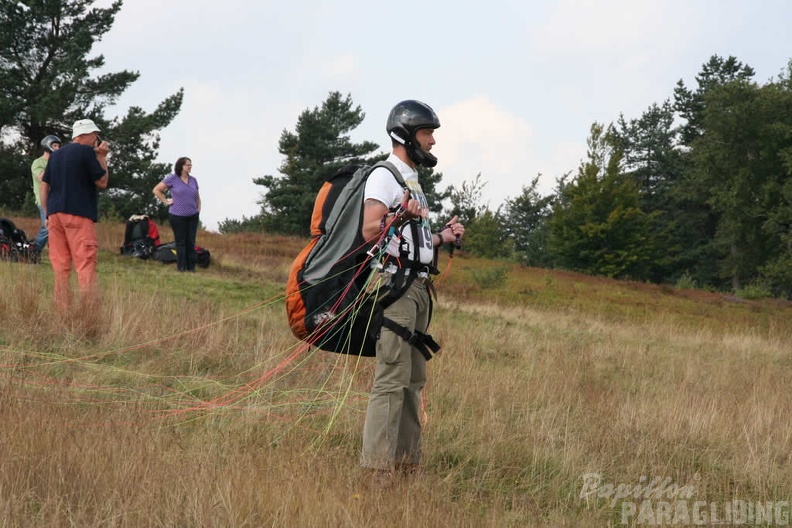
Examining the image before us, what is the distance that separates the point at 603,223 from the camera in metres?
51.0

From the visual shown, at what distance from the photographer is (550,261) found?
196 ft

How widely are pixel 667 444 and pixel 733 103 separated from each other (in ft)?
159

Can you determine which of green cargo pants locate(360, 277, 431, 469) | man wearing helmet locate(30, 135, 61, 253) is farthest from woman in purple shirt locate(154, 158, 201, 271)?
green cargo pants locate(360, 277, 431, 469)

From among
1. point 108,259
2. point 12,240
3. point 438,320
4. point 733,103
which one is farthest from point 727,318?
point 733,103

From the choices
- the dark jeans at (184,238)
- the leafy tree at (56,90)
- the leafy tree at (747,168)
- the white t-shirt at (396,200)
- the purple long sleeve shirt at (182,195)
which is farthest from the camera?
the leafy tree at (747,168)

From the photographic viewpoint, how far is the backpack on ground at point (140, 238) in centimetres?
1519

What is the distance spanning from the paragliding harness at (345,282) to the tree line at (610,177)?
2991 centimetres

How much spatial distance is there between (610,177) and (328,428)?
161ft

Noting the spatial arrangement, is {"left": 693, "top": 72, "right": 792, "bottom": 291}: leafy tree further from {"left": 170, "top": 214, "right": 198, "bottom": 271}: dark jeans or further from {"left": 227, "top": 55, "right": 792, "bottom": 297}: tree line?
{"left": 170, "top": 214, "right": 198, "bottom": 271}: dark jeans

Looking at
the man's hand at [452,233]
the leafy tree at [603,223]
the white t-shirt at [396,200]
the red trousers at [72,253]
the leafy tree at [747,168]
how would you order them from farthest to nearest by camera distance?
the leafy tree at [603,223] → the leafy tree at [747,168] → the red trousers at [72,253] → the man's hand at [452,233] → the white t-shirt at [396,200]

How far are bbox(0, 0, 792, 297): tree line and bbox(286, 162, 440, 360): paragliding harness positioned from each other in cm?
2991

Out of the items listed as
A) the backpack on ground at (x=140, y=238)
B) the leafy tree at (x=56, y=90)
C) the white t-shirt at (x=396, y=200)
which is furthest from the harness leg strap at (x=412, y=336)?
the leafy tree at (x=56, y=90)

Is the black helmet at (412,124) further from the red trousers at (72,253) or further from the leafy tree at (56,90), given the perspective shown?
the leafy tree at (56,90)

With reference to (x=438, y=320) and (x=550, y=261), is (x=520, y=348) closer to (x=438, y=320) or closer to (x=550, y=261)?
(x=438, y=320)
